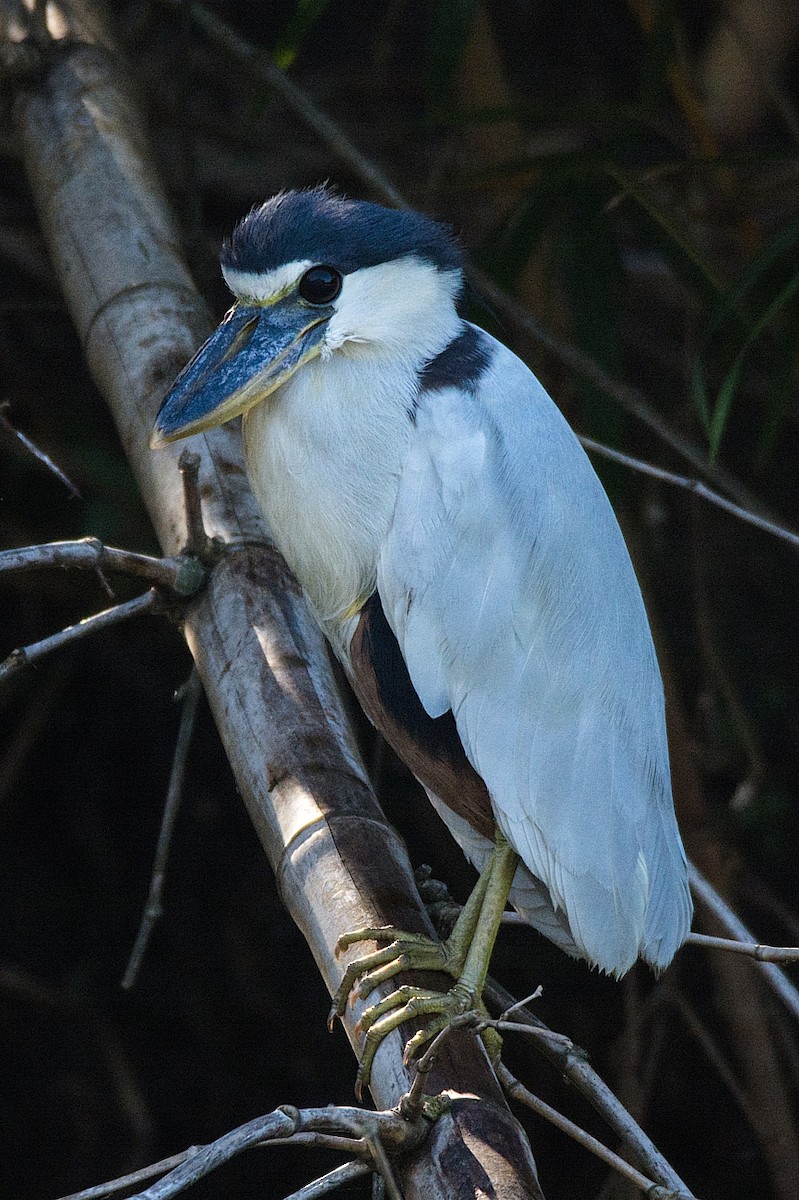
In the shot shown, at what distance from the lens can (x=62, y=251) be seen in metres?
1.54

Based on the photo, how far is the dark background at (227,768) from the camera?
2025 millimetres

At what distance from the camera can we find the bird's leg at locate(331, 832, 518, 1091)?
1.00m

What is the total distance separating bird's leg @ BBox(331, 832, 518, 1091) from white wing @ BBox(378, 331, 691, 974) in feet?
0.23

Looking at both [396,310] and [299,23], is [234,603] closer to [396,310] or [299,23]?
[396,310]

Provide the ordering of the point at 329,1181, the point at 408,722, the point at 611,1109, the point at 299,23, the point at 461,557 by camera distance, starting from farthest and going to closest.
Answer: the point at 299,23
the point at 408,722
the point at 461,557
the point at 611,1109
the point at 329,1181

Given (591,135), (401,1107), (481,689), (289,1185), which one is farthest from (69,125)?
(289,1185)

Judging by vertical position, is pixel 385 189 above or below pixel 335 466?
above

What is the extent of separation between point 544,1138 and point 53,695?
127 cm

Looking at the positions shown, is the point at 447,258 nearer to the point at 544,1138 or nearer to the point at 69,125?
the point at 69,125

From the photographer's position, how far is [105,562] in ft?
3.32

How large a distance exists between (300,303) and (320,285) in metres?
0.03

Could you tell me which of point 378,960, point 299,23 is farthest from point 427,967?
point 299,23

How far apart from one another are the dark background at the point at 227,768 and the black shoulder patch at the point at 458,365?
1.99 ft

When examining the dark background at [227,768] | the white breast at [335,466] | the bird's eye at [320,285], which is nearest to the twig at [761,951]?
the white breast at [335,466]
